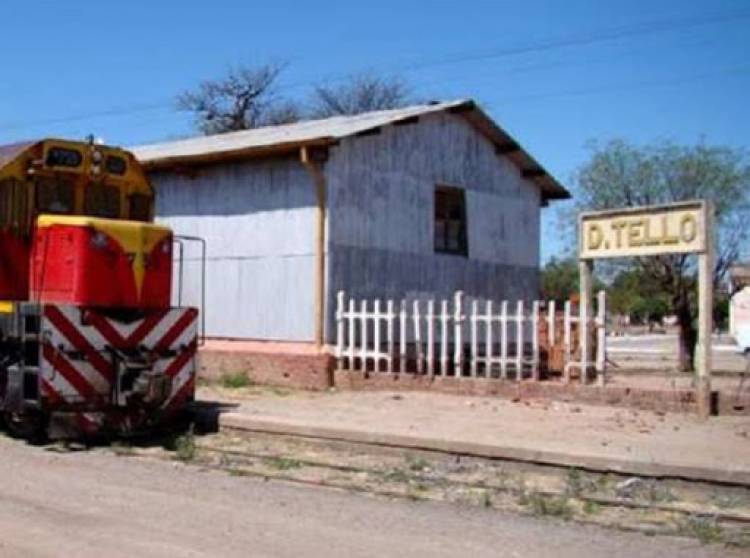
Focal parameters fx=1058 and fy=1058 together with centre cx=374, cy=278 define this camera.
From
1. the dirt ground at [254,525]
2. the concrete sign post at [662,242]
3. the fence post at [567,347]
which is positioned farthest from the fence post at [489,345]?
the dirt ground at [254,525]

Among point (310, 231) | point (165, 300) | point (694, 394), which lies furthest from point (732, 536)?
point (310, 231)

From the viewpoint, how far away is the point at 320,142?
1795 cm

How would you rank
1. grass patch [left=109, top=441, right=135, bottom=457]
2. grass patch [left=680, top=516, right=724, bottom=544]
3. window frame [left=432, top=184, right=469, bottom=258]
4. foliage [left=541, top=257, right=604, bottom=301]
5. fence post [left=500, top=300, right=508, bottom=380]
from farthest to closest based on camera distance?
foliage [left=541, top=257, right=604, bottom=301], window frame [left=432, top=184, right=469, bottom=258], fence post [left=500, top=300, right=508, bottom=380], grass patch [left=109, top=441, right=135, bottom=457], grass patch [left=680, top=516, right=724, bottom=544]

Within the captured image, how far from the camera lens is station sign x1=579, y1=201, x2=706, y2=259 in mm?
14672

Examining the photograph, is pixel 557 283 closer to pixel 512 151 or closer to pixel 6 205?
pixel 512 151

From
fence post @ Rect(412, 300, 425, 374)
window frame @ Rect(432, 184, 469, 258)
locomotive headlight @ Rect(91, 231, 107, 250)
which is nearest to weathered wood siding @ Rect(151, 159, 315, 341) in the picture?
fence post @ Rect(412, 300, 425, 374)

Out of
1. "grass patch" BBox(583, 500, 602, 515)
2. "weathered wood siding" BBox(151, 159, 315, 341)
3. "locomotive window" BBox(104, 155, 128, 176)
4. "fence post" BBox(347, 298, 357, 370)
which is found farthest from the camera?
"weathered wood siding" BBox(151, 159, 315, 341)

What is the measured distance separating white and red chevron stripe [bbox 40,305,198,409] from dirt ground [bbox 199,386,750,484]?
119 centimetres

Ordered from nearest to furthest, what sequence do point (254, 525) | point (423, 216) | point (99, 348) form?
point (254, 525), point (99, 348), point (423, 216)

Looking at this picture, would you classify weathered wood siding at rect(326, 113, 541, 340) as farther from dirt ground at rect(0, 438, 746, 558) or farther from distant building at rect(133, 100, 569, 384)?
dirt ground at rect(0, 438, 746, 558)

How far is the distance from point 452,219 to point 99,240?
10148 millimetres

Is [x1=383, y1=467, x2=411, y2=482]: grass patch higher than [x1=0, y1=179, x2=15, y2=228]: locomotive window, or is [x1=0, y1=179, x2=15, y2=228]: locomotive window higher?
[x1=0, y1=179, x2=15, y2=228]: locomotive window

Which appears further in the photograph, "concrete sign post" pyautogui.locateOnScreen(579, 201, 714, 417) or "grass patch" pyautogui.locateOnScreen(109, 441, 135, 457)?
"concrete sign post" pyautogui.locateOnScreen(579, 201, 714, 417)

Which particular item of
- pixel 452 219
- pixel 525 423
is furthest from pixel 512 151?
pixel 525 423
